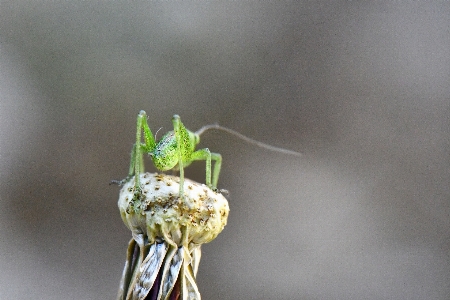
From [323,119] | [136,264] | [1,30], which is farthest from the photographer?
[323,119]

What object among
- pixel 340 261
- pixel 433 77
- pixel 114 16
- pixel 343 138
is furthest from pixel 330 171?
pixel 114 16

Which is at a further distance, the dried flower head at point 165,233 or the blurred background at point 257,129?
the blurred background at point 257,129

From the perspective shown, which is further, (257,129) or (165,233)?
(257,129)

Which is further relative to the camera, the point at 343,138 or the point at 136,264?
the point at 343,138

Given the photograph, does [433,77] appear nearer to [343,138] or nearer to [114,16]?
[343,138]

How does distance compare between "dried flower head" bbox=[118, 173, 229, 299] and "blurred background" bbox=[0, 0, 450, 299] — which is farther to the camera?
"blurred background" bbox=[0, 0, 450, 299]

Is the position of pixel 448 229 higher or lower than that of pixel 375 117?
lower

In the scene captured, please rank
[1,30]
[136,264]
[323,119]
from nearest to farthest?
1. [136,264]
2. [1,30]
3. [323,119]

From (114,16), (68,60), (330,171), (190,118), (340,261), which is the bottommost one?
(340,261)
